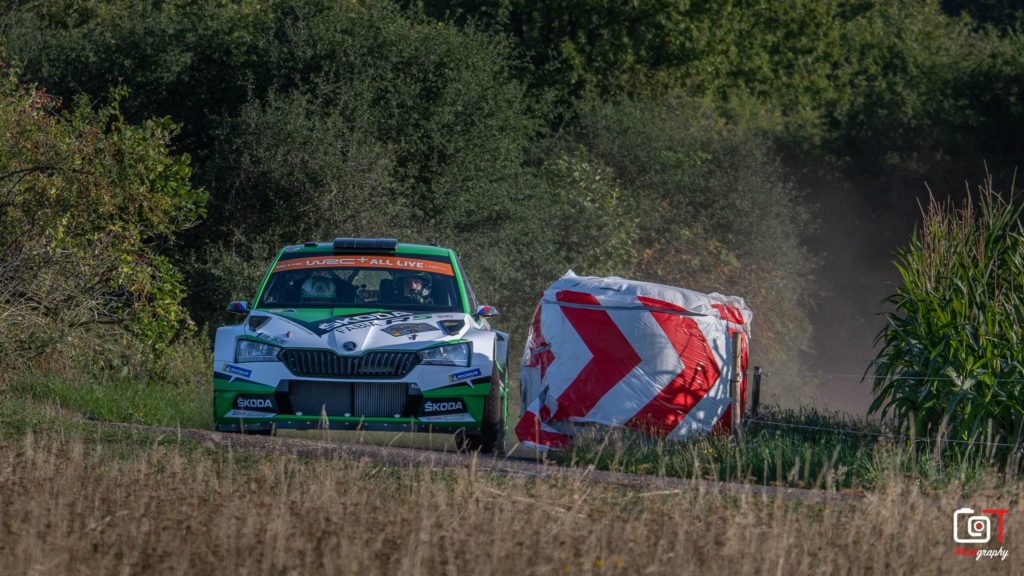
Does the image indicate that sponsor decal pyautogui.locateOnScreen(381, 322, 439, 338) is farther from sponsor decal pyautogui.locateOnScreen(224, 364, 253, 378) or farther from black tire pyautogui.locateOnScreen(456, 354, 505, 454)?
sponsor decal pyautogui.locateOnScreen(224, 364, 253, 378)

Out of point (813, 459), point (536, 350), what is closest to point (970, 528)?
point (813, 459)

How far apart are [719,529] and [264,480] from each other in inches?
103

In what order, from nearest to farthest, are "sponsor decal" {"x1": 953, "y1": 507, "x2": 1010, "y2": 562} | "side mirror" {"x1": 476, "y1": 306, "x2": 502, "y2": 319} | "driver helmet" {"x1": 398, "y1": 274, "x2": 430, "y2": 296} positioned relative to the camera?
"sponsor decal" {"x1": 953, "y1": 507, "x2": 1010, "y2": 562}
"side mirror" {"x1": 476, "y1": 306, "x2": 502, "y2": 319}
"driver helmet" {"x1": 398, "y1": 274, "x2": 430, "y2": 296}

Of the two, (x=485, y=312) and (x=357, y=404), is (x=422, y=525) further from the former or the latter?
(x=485, y=312)

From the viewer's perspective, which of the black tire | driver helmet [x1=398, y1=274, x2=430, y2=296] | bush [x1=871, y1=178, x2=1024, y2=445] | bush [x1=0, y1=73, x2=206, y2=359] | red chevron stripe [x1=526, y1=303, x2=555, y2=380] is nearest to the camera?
bush [x1=871, y1=178, x2=1024, y2=445]

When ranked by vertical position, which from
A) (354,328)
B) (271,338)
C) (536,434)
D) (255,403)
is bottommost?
(536,434)

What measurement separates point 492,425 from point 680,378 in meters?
1.52

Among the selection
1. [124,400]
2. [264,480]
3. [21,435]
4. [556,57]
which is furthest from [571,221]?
[264,480]

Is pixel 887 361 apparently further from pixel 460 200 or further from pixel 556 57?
pixel 556 57

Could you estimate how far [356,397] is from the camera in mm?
10680

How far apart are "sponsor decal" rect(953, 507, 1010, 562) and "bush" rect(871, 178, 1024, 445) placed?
6.52 ft

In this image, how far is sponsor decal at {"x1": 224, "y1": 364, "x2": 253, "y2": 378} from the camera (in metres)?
10.8

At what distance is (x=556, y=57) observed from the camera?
107 feet

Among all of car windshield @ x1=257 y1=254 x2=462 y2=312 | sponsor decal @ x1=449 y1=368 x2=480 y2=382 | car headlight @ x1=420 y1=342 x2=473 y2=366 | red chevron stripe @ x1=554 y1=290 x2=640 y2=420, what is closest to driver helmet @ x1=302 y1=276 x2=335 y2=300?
car windshield @ x1=257 y1=254 x2=462 y2=312
